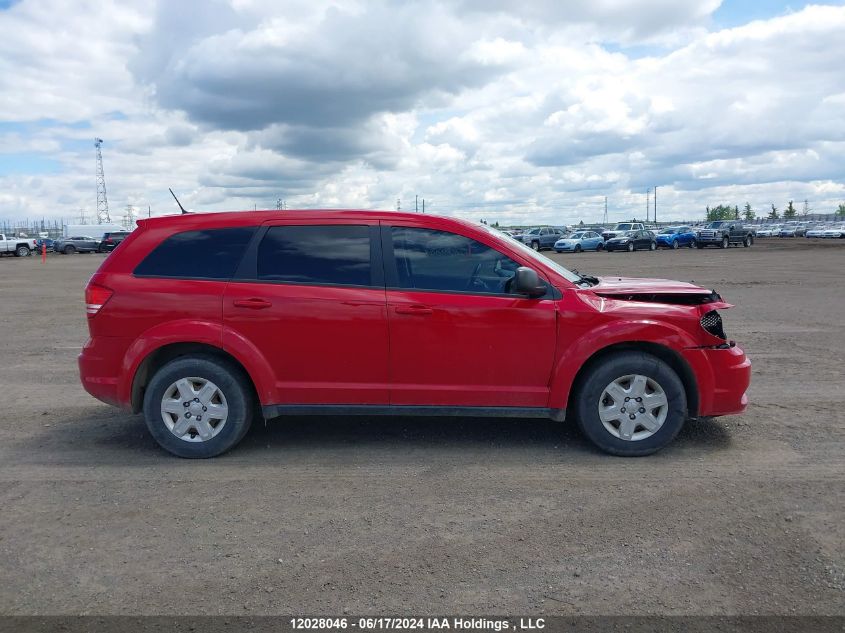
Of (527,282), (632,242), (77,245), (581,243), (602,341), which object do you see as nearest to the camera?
(527,282)

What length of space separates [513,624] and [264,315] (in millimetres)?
2844

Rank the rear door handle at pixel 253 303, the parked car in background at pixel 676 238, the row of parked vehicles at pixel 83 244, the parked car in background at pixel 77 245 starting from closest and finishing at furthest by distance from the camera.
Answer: the rear door handle at pixel 253 303 < the parked car in background at pixel 676 238 < the row of parked vehicles at pixel 83 244 < the parked car in background at pixel 77 245

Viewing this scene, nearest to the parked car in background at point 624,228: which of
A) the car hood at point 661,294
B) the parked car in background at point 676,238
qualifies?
the parked car in background at point 676,238

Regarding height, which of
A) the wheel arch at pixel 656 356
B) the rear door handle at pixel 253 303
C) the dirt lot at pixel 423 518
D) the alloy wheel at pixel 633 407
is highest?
the rear door handle at pixel 253 303

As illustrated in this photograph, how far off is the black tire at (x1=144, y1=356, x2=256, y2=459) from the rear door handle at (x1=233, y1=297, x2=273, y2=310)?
18.2 inches

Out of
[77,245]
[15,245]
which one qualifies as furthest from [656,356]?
[77,245]

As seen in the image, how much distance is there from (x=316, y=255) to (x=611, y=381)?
2.32 meters

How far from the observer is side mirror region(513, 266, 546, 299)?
4.71 metres

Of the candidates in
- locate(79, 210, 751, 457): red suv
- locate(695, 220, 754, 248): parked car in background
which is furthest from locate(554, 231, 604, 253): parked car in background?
locate(79, 210, 751, 457): red suv

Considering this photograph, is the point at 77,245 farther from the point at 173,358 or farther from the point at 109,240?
the point at 173,358

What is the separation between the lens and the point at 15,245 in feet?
166

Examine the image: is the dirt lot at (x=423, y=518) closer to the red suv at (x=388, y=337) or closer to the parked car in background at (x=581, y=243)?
the red suv at (x=388, y=337)

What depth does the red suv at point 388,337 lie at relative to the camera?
4.88 m

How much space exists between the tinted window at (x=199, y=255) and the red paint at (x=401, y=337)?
0.09 m
